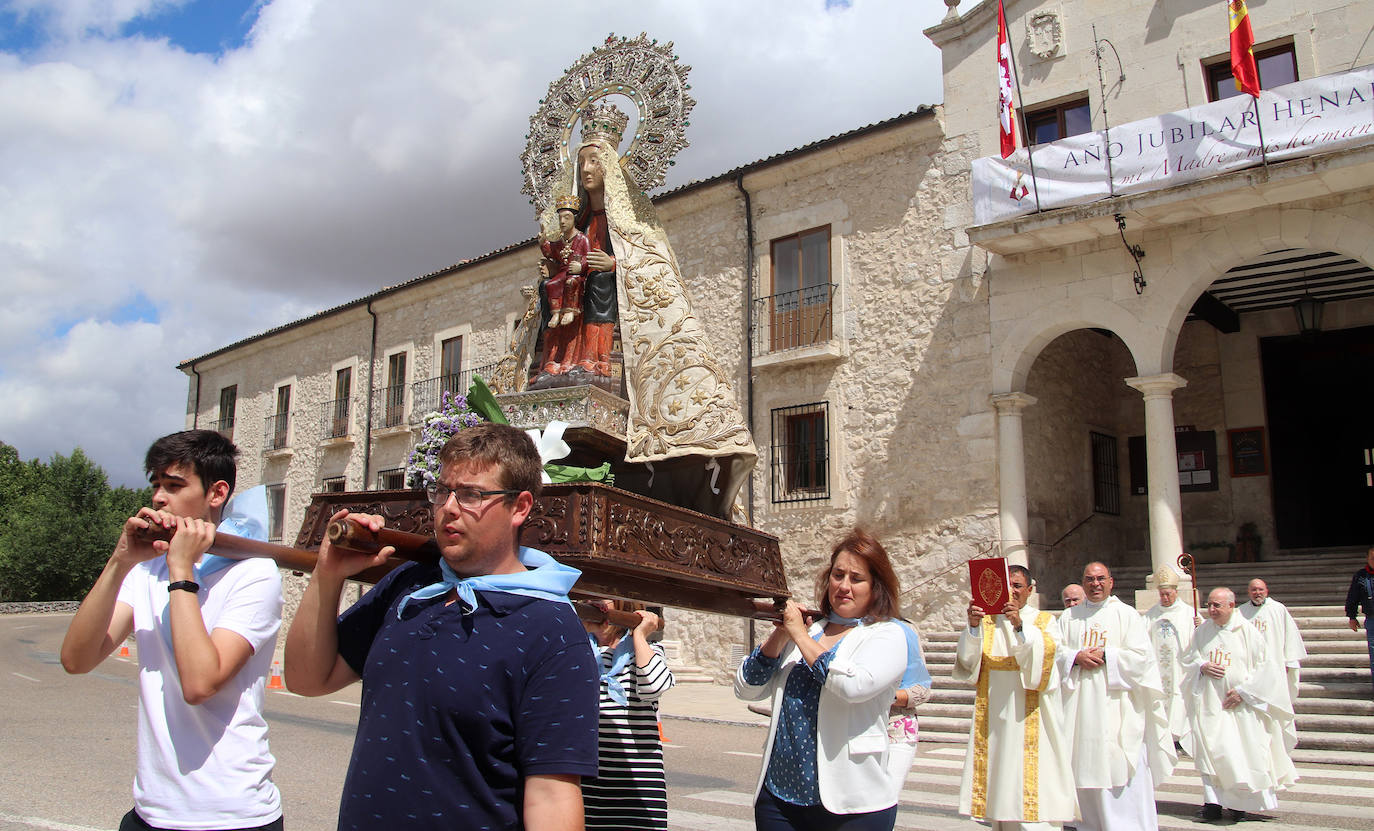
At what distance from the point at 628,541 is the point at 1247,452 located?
15.9m

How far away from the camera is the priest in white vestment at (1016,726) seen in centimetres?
595

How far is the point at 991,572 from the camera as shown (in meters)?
4.24

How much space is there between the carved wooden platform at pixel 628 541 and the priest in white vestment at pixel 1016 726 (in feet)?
9.75

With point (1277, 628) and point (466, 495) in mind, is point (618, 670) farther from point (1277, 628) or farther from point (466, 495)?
point (1277, 628)

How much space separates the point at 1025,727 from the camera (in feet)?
20.0

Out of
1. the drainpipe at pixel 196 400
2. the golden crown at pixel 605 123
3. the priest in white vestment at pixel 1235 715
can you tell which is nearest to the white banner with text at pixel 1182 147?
the priest in white vestment at pixel 1235 715

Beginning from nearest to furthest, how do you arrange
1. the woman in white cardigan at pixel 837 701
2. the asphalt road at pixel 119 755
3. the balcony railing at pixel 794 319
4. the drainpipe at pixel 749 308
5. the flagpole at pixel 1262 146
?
the woman in white cardigan at pixel 837 701
the asphalt road at pixel 119 755
the flagpole at pixel 1262 146
the balcony railing at pixel 794 319
the drainpipe at pixel 749 308

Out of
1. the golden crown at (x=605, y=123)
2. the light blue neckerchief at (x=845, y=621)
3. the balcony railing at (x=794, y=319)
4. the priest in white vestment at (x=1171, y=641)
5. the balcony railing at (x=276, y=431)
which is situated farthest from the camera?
the balcony railing at (x=276, y=431)

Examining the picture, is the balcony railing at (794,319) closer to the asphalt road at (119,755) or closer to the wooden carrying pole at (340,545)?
the asphalt road at (119,755)

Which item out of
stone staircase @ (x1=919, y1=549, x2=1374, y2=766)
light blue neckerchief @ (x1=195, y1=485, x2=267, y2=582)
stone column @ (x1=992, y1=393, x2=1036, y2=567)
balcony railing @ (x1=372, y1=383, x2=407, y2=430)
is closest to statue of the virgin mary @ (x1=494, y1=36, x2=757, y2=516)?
light blue neckerchief @ (x1=195, y1=485, x2=267, y2=582)

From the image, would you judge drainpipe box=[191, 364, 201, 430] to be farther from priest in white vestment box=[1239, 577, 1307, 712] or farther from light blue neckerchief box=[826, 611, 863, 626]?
light blue neckerchief box=[826, 611, 863, 626]

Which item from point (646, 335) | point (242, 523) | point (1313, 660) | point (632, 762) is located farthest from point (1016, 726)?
point (1313, 660)

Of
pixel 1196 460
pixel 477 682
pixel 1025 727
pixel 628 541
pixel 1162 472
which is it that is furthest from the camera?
pixel 1196 460

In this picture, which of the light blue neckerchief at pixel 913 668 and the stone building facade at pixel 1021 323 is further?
the stone building facade at pixel 1021 323
